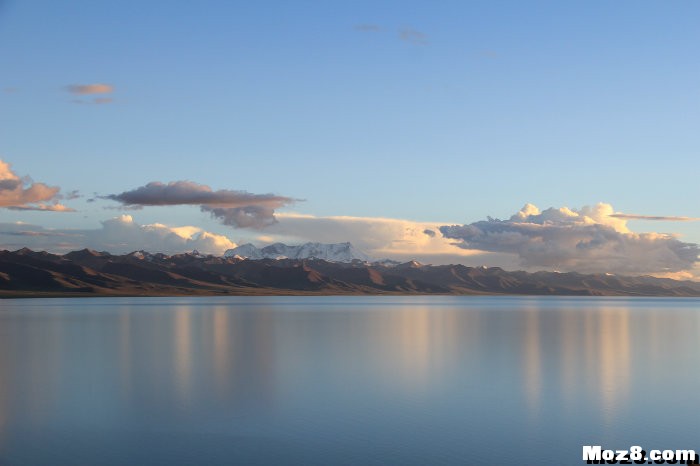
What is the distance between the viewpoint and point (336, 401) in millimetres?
40250

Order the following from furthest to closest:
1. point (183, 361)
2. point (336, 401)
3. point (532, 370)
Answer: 1. point (183, 361)
2. point (532, 370)
3. point (336, 401)

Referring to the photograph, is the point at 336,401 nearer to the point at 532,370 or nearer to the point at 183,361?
the point at 532,370

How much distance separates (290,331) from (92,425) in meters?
58.2

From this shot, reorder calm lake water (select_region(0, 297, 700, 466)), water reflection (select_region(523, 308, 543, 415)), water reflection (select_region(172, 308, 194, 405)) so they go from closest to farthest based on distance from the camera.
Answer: calm lake water (select_region(0, 297, 700, 466))
water reflection (select_region(523, 308, 543, 415))
water reflection (select_region(172, 308, 194, 405))

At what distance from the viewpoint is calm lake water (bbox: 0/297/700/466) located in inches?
1171

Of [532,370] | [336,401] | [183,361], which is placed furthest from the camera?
[183,361]

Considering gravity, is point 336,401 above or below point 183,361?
above

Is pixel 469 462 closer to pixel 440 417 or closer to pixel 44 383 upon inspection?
pixel 440 417

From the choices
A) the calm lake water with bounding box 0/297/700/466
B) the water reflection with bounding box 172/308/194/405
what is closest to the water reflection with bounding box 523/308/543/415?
the calm lake water with bounding box 0/297/700/466

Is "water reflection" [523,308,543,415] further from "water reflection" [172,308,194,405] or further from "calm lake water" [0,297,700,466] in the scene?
"water reflection" [172,308,194,405]

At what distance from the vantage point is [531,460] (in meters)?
28.5

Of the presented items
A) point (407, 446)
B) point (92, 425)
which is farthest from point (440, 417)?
point (92, 425)

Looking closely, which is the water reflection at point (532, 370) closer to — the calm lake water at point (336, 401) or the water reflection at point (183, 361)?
the calm lake water at point (336, 401)

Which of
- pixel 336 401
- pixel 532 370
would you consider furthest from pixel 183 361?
pixel 532 370
